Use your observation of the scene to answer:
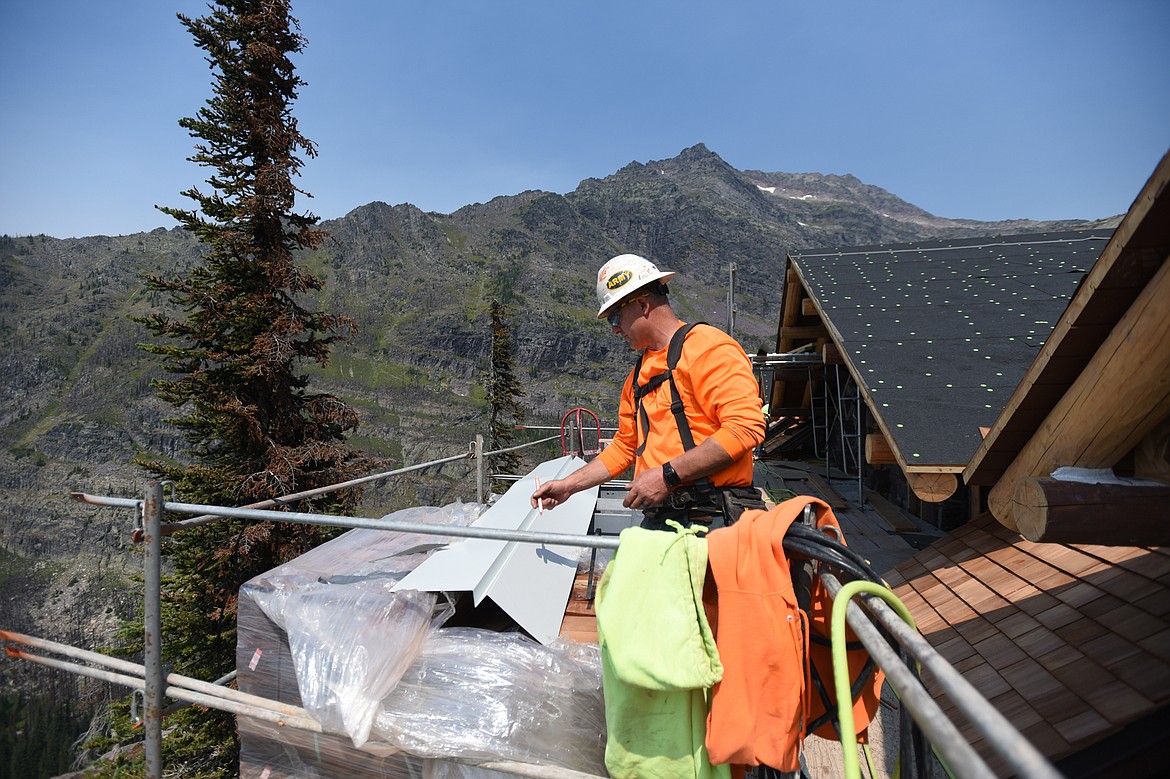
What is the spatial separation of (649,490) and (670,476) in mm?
125

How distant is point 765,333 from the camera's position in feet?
563

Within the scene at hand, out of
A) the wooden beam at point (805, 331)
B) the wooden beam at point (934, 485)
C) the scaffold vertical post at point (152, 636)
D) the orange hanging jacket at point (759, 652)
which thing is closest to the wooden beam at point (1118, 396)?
the orange hanging jacket at point (759, 652)

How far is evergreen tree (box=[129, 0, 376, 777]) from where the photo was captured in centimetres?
1388

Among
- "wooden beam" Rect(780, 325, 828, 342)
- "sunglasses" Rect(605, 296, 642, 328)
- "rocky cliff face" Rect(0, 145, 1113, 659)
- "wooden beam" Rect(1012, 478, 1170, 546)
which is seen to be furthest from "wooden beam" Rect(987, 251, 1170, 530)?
"rocky cliff face" Rect(0, 145, 1113, 659)

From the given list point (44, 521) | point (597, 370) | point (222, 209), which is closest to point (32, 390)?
point (44, 521)

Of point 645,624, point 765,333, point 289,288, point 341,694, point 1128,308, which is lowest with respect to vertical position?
point 341,694

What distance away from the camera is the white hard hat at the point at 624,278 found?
9.57 feet

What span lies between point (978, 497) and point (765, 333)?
17475 cm

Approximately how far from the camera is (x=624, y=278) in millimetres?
2951

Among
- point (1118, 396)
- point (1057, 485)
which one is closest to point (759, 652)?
point (1057, 485)

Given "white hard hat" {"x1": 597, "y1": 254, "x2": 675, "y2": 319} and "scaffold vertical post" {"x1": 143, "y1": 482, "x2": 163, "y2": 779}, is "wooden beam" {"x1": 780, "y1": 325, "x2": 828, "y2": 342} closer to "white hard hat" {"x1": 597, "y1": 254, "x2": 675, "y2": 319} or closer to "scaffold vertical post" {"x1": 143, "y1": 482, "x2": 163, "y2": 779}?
"white hard hat" {"x1": 597, "y1": 254, "x2": 675, "y2": 319}

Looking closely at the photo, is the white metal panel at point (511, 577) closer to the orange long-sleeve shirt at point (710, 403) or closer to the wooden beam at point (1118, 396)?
the orange long-sleeve shirt at point (710, 403)

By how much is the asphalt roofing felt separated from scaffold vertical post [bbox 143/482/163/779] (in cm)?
508

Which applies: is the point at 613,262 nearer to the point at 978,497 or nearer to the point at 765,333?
the point at 978,497
